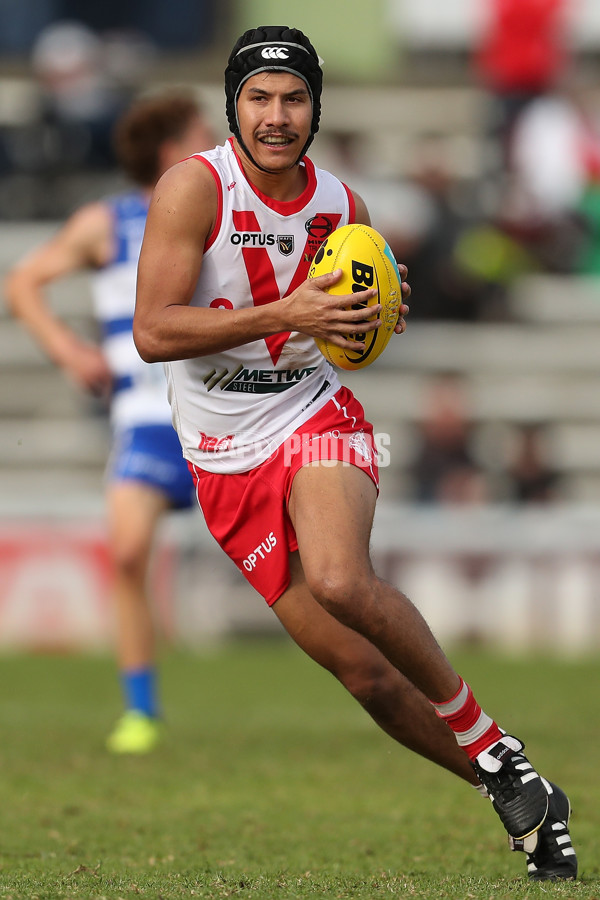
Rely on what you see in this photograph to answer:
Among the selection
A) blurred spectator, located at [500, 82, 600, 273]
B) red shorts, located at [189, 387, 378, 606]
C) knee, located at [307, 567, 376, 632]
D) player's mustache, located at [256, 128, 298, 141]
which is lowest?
knee, located at [307, 567, 376, 632]

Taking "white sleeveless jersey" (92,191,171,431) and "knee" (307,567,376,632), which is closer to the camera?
"knee" (307,567,376,632)

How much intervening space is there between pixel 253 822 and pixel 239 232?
2155 millimetres

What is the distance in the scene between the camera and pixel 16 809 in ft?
19.0

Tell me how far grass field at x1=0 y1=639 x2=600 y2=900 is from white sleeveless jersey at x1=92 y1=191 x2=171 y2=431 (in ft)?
5.50

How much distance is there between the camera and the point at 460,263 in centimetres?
1515

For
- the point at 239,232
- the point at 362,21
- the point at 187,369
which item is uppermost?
the point at 362,21

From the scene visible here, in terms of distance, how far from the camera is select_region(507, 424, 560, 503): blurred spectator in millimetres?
13633

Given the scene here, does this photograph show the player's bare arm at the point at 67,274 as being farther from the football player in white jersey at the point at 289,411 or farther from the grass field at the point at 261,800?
the football player in white jersey at the point at 289,411

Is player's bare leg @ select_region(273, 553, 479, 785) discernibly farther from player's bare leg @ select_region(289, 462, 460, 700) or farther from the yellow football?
the yellow football

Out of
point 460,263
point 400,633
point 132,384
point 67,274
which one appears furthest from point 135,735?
point 460,263

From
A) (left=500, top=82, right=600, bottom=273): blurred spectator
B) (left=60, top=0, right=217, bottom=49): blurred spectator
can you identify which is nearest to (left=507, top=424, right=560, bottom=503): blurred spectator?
(left=500, top=82, right=600, bottom=273): blurred spectator

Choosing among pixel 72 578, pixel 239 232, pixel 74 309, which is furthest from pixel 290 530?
pixel 74 309

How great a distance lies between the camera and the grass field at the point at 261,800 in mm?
4465

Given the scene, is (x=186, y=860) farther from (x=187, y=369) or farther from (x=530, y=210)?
(x=530, y=210)
